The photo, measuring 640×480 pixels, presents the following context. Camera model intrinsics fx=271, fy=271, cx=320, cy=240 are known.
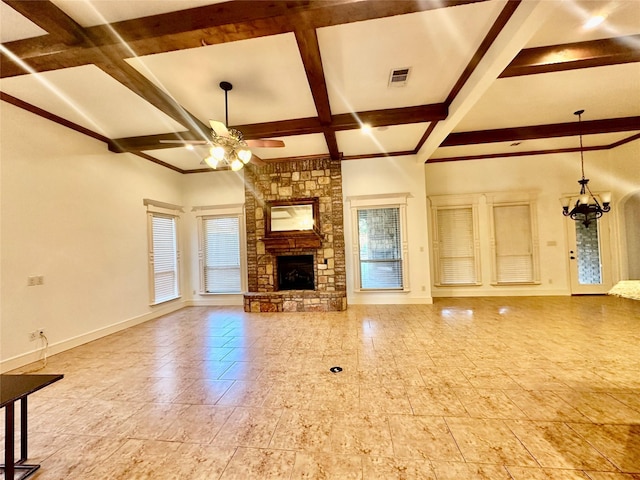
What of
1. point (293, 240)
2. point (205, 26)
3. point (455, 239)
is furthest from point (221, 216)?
point (455, 239)

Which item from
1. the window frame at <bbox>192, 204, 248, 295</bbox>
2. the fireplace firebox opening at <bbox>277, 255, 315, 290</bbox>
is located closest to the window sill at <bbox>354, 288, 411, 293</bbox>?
the fireplace firebox opening at <bbox>277, 255, 315, 290</bbox>

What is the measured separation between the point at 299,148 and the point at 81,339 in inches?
192

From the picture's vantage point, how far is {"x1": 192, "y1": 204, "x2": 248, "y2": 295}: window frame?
659cm

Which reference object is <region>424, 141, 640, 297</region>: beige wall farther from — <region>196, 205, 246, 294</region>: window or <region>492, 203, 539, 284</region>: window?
<region>196, 205, 246, 294</region>: window

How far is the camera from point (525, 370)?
9.35 ft

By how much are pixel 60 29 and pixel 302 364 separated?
385 cm

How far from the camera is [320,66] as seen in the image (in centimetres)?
281

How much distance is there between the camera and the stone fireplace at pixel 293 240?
5.95 meters

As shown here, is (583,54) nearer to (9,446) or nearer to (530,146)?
(530,146)

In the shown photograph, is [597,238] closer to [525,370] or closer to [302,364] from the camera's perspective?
[525,370]

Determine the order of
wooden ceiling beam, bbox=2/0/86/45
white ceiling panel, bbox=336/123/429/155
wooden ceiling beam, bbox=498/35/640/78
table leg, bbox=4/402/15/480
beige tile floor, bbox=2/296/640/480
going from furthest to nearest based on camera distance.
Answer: white ceiling panel, bbox=336/123/429/155
wooden ceiling beam, bbox=498/35/640/78
wooden ceiling beam, bbox=2/0/86/45
beige tile floor, bbox=2/296/640/480
table leg, bbox=4/402/15/480

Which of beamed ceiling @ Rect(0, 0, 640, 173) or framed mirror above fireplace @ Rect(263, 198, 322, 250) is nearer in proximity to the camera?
beamed ceiling @ Rect(0, 0, 640, 173)

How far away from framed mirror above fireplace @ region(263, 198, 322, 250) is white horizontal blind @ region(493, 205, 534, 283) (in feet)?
14.4

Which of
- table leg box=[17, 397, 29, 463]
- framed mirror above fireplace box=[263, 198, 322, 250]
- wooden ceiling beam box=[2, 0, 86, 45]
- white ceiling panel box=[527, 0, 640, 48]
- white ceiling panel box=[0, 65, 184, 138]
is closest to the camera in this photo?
table leg box=[17, 397, 29, 463]
